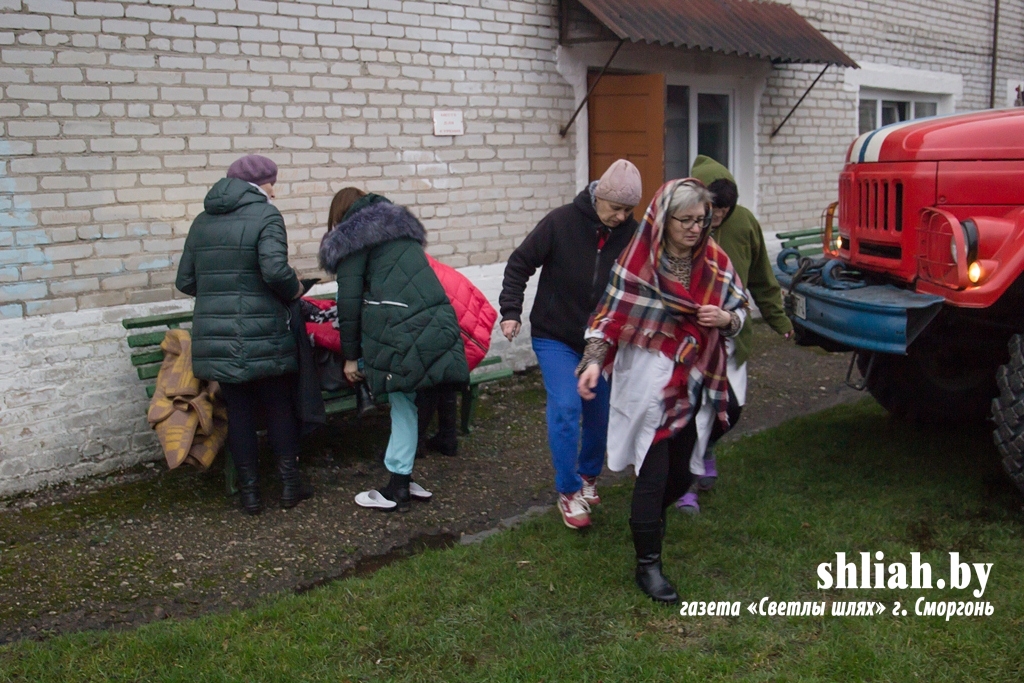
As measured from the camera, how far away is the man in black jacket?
13.2ft

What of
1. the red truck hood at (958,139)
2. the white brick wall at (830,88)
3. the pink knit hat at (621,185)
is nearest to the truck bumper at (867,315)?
the red truck hood at (958,139)

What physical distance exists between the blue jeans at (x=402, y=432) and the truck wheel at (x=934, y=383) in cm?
237

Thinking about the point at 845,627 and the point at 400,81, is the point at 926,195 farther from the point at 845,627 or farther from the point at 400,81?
the point at 400,81

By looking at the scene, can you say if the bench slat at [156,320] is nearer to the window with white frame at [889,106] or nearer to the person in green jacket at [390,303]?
the person in green jacket at [390,303]

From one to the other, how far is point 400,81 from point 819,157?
549cm

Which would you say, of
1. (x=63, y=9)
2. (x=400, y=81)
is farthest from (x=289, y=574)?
(x=400, y=81)

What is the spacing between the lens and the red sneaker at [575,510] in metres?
4.18

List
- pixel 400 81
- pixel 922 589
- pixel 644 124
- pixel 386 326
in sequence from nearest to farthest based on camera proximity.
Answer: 1. pixel 922 589
2. pixel 386 326
3. pixel 400 81
4. pixel 644 124

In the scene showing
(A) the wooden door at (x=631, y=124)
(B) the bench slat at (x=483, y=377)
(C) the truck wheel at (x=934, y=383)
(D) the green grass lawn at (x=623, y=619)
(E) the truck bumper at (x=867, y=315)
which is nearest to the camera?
(D) the green grass lawn at (x=623, y=619)

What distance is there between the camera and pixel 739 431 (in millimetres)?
5859

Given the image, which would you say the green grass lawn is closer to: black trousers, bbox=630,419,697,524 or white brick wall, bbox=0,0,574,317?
black trousers, bbox=630,419,697,524

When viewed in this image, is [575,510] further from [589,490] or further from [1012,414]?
[1012,414]

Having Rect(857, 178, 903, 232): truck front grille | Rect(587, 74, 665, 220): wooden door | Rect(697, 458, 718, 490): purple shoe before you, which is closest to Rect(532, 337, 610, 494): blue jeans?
Rect(697, 458, 718, 490): purple shoe

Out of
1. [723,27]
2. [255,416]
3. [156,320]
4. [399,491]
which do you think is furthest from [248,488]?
[723,27]
